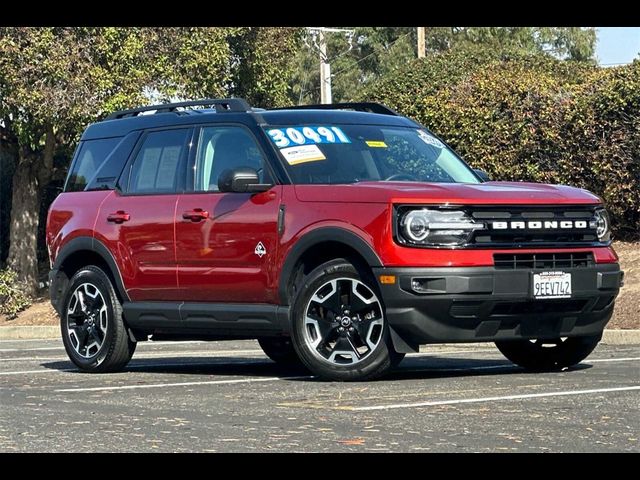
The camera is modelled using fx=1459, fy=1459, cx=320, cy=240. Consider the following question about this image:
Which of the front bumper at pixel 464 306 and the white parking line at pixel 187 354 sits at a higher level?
the front bumper at pixel 464 306

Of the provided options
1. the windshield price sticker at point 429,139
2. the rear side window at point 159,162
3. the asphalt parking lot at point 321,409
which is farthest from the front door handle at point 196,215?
the windshield price sticker at point 429,139

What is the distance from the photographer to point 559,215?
1031 cm

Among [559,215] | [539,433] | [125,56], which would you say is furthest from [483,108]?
[539,433]

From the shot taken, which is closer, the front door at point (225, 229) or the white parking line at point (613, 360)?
the front door at point (225, 229)

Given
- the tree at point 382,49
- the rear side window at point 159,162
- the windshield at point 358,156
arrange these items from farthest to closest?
the tree at point 382,49 → the rear side window at point 159,162 → the windshield at point 358,156

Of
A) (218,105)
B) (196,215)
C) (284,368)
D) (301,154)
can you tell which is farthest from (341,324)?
(218,105)

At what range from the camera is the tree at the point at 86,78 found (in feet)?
81.8

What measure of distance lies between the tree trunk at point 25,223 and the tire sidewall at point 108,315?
1597 cm

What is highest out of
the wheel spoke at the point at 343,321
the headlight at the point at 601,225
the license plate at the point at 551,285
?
the headlight at the point at 601,225

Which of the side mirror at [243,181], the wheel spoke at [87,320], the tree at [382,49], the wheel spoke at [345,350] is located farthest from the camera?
the tree at [382,49]

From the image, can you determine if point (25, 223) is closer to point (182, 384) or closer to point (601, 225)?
point (182, 384)

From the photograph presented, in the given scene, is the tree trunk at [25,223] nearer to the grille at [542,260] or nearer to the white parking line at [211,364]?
the white parking line at [211,364]
